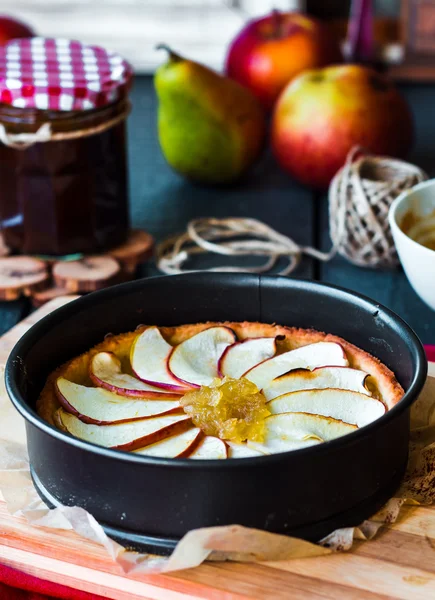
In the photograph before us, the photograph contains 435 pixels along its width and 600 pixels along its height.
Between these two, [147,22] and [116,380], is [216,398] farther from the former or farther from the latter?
[147,22]

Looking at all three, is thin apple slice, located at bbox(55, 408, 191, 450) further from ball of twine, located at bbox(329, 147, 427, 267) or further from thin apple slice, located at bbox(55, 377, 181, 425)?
ball of twine, located at bbox(329, 147, 427, 267)

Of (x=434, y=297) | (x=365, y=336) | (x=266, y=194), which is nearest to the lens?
(x=365, y=336)

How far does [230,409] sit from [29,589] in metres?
0.36

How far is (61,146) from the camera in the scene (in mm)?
1882

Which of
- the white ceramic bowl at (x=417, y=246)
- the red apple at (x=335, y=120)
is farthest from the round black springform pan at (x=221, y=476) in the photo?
the red apple at (x=335, y=120)

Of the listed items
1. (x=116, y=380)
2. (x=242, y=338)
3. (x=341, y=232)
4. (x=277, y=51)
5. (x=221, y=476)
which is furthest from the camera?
(x=277, y=51)

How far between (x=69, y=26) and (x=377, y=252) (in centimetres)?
195

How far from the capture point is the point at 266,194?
2461 mm

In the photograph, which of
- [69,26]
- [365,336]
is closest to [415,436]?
[365,336]

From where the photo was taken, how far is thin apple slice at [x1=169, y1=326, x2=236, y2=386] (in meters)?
1.44

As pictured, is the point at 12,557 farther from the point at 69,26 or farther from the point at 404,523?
the point at 69,26

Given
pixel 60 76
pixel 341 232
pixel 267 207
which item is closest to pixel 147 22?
pixel 267 207

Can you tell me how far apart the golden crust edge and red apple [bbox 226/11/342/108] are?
136 cm

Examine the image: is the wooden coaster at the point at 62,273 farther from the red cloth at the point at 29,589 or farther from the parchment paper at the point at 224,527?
the red cloth at the point at 29,589
